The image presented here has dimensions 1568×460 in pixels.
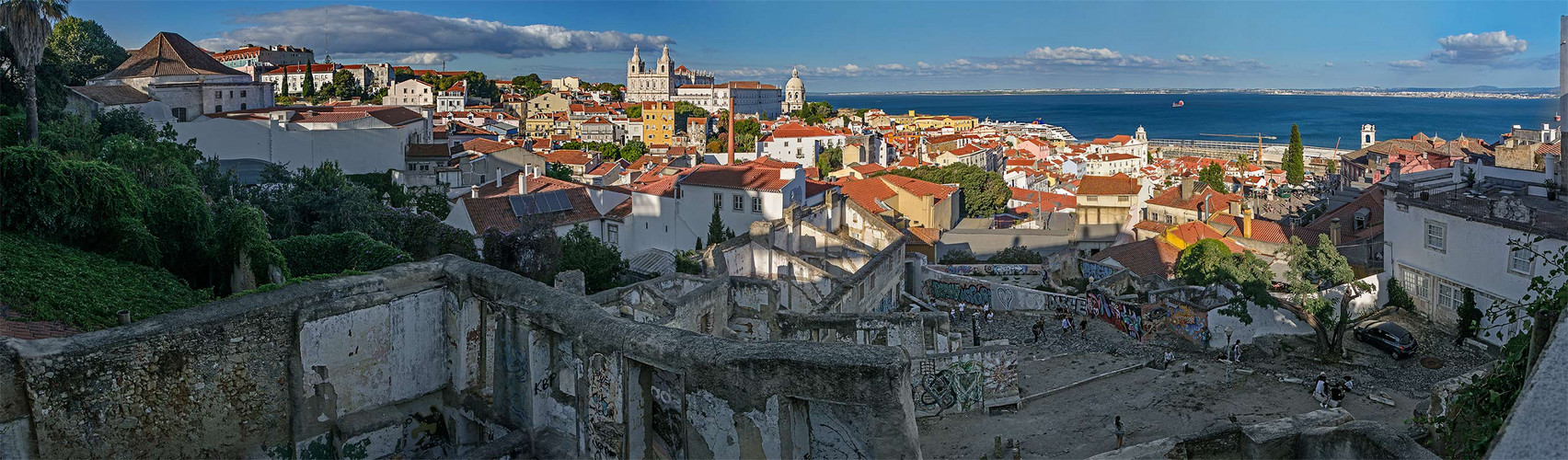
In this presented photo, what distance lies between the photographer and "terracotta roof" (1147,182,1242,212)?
4972 cm

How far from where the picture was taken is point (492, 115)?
342 ft

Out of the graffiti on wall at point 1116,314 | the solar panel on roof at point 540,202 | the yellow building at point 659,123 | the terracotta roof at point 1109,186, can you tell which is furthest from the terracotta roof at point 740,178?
the yellow building at point 659,123

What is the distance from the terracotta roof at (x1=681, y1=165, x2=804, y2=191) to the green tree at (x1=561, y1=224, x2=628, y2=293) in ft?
29.5

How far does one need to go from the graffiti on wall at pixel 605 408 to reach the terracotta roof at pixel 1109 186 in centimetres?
4870

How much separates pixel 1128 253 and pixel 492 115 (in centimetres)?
8444

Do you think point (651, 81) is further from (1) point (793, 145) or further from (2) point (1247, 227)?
(2) point (1247, 227)

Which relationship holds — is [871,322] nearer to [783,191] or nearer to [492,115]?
[783,191]

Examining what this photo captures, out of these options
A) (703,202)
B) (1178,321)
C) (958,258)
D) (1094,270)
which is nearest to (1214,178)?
(958,258)

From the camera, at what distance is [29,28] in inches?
989

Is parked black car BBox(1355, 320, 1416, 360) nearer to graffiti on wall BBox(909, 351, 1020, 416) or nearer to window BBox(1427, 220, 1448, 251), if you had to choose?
window BBox(1427, 220, 1448, 251)

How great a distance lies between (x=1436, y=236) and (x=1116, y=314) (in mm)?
7845

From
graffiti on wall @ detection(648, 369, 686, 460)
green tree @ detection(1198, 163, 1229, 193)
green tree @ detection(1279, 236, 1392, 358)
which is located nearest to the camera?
graffiti on wall @ detection(648, 369, 686, 460)

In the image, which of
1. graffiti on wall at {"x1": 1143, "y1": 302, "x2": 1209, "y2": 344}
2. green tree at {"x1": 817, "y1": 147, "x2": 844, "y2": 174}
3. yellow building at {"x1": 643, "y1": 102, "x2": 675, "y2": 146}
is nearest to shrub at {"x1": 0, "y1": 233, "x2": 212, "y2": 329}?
graffiti on wall at {"x1": 1143, "y1": 302, "x2": 1209, "y2": 344}

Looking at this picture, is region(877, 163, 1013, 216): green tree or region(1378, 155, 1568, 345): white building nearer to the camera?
region(1378, 155, 1568, 345): white building
